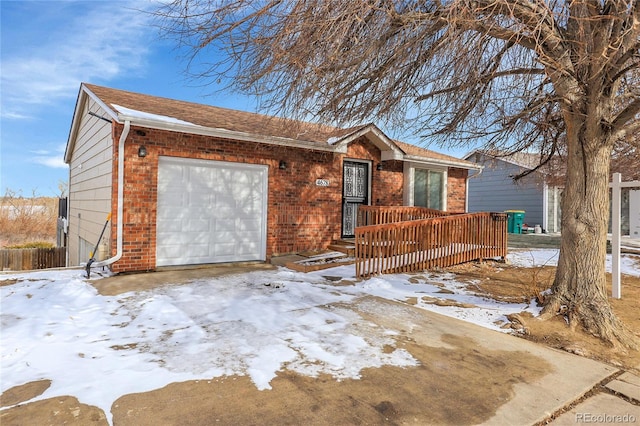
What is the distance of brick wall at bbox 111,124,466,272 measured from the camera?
7.02m

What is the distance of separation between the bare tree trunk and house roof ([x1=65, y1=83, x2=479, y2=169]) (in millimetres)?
4153

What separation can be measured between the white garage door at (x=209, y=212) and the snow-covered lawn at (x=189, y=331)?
1.54m

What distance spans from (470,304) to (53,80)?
14.6 metres

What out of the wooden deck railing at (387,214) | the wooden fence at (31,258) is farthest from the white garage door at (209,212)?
the wooden fence at (31,258)

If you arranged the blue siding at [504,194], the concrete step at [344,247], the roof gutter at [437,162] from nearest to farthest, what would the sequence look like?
the concrete step at [344,247] → the roof gutter at [437,162] → the blue siding at [504,194]

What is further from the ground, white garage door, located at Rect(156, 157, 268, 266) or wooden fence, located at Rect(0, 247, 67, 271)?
white garage door, located at Rect(156, 157, 268, 266)

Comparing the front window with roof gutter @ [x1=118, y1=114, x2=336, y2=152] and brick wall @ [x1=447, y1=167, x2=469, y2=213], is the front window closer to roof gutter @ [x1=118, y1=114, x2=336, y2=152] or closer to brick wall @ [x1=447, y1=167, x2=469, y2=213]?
brick wall @ [x1=447, y1=167, x2=469, y2=213]

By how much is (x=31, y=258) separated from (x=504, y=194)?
21.9 meters

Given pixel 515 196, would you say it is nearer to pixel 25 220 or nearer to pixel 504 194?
pixel 504 194

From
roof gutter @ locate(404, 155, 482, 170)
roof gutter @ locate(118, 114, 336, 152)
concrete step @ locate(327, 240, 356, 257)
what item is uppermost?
roof gutter @ locate(404, 155, 482, 170)

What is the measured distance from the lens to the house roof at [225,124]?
6.97 meters

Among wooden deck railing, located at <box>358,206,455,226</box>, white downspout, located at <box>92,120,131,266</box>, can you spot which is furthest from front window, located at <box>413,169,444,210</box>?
white downspout, located at <box>92,120,131,266</box>

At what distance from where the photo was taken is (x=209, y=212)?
315 inches

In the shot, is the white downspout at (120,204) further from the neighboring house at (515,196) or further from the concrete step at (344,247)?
the neighboring house at (515,196)
